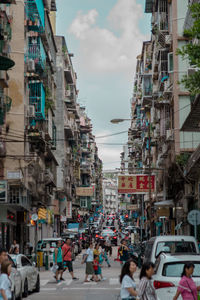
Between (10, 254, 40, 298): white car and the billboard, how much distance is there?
2445cm

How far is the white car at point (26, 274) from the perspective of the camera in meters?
20.6

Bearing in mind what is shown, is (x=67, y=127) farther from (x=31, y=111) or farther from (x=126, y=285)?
(x=126, y=285)

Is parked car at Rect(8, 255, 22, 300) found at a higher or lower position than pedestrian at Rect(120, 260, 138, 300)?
lower

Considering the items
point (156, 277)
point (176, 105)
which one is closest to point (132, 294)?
point (156, 277)

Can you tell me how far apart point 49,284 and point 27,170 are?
1906 cm

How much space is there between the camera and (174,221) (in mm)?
52719

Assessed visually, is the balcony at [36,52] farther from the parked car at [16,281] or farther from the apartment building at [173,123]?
the parked car at [16,281]

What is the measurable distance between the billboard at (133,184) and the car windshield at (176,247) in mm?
25741

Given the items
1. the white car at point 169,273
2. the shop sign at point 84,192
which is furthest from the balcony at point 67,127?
the white car at point 169,273

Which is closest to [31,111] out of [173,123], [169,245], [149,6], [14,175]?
[14,175]

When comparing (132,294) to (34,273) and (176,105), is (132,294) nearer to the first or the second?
(34,273)

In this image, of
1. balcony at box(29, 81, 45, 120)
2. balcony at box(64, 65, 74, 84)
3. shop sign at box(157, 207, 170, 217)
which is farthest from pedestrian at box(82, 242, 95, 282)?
balcony at box(64, 65, 74, 84)

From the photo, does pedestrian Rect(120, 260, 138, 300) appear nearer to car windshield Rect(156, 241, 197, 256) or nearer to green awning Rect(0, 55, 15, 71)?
car windshield Rect(156, 241, 197, 256)

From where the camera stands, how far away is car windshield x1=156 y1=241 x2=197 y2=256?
20170 millimetres
